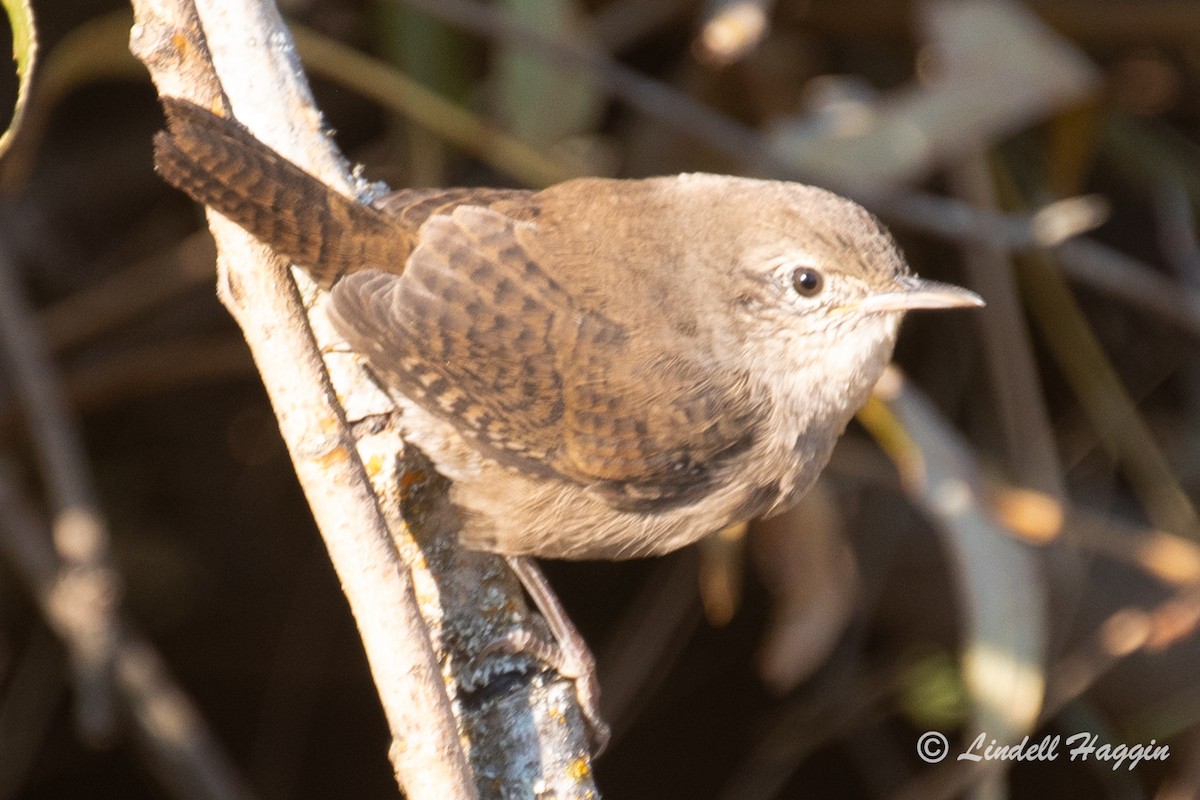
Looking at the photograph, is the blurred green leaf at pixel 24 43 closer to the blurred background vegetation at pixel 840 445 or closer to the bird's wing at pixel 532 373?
the bird's wing at pixel 532 373

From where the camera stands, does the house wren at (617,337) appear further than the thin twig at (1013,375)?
No

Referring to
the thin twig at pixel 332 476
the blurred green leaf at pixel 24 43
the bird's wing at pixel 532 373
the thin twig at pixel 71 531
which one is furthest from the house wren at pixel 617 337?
the thin twig at pixel 71 531

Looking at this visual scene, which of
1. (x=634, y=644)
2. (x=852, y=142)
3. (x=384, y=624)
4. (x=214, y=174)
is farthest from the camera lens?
(x=634, y=644)

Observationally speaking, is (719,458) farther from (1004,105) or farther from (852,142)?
(1004,105)

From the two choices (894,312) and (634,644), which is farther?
(634,644)

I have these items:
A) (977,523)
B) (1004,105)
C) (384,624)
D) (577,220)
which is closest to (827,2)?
(1004,105)

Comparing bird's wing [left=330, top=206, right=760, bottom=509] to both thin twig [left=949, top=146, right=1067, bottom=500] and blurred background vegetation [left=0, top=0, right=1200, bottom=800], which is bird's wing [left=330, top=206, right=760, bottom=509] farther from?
thin twig [left=949, top=146, right=1067, bottom=500]

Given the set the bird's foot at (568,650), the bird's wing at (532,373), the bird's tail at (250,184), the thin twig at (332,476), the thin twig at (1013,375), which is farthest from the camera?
the thin twig at (1013,375)
